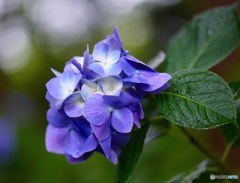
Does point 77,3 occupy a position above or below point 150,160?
below

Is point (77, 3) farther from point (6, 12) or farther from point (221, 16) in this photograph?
point (221, 16)

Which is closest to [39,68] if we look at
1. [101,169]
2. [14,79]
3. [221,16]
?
[14,79]

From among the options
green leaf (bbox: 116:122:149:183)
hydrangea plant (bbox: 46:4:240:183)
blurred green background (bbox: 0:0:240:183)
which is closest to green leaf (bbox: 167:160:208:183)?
hydrangea plant (bbox: 46:4:240:183)

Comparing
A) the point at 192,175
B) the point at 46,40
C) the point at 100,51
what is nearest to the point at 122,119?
the point at 100,51

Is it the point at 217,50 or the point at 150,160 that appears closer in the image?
the point at 217,50

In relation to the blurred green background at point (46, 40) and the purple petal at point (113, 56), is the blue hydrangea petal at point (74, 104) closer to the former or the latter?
the purple petal at point (113, 56)

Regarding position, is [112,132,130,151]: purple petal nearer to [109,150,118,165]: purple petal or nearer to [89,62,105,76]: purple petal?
[109,150,118,165]: purple petal

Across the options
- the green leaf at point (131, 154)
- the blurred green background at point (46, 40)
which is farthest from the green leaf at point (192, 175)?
the blurred green background at point (46, 40)
